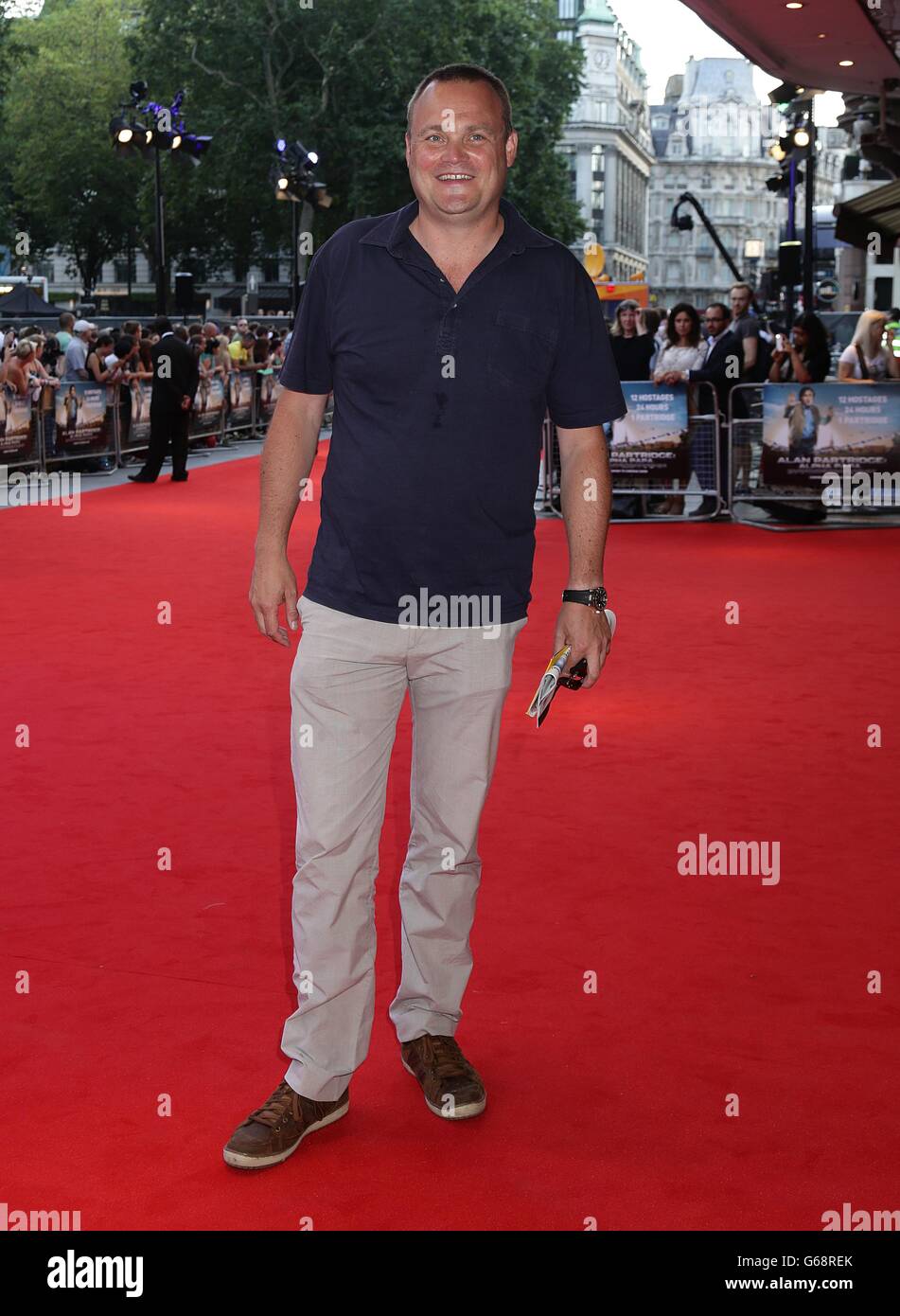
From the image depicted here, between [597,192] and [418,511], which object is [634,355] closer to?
[418,511]

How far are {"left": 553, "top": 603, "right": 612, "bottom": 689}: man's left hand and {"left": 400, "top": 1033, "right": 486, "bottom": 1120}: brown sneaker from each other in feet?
2.94

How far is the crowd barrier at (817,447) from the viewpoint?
49.8ft

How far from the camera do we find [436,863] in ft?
12.5

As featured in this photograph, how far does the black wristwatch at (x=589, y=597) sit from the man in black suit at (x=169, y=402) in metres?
16.6

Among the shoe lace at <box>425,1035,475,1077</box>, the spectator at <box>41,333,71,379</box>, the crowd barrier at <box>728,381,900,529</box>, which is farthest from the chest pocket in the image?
the spectator at <box>41,333,71,379</box>

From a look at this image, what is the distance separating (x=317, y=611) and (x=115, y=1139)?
1.19 m

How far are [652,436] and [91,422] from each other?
25.4 feet

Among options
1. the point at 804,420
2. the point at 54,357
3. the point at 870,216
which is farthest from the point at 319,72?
the point at 804,420

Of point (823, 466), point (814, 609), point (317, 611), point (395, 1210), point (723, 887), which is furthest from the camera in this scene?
point (823, 466)

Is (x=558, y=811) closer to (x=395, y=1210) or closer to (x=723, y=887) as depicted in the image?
(x=723, y=887)

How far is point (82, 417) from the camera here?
20109 mm

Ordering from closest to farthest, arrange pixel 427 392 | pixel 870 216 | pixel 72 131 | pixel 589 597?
pixel 427 392
pixel 589 597
pixel 870 216
pixel 72 131

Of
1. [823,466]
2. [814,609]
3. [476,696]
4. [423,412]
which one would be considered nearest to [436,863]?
[476,696]
